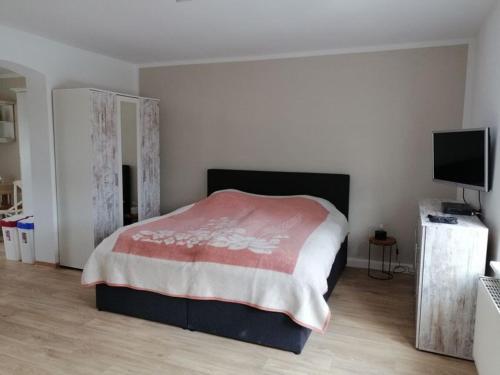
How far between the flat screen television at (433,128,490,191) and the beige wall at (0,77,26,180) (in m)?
6.12

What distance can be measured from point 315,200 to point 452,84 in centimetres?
179

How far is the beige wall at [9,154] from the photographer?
6227mm

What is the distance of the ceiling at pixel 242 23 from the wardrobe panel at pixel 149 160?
0.77m

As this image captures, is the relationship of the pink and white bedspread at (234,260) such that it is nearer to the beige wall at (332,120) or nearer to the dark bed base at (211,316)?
the dark bed base at (211,316)

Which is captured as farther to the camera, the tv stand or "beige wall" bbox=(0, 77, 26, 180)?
"beige wall" bbox=(0, 77, 26, 180)

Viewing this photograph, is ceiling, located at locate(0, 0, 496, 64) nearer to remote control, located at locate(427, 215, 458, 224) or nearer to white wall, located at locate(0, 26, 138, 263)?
white wall, located at locate(0, 26, 138, 263)

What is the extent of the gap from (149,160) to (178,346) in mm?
2715

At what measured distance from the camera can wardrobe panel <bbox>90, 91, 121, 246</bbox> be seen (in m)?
4.06

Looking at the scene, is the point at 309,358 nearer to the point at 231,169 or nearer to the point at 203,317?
the point at 203,317

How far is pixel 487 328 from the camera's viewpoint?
208 centimetres

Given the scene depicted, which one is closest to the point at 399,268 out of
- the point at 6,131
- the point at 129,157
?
the point at 129,157

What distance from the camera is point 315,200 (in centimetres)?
418

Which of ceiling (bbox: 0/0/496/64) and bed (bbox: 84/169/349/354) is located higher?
ceiling (bbox: 0/0/496/64)

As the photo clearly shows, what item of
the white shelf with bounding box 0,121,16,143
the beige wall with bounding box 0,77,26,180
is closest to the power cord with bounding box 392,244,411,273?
the beige wall with bounding box 0,77,26,180
